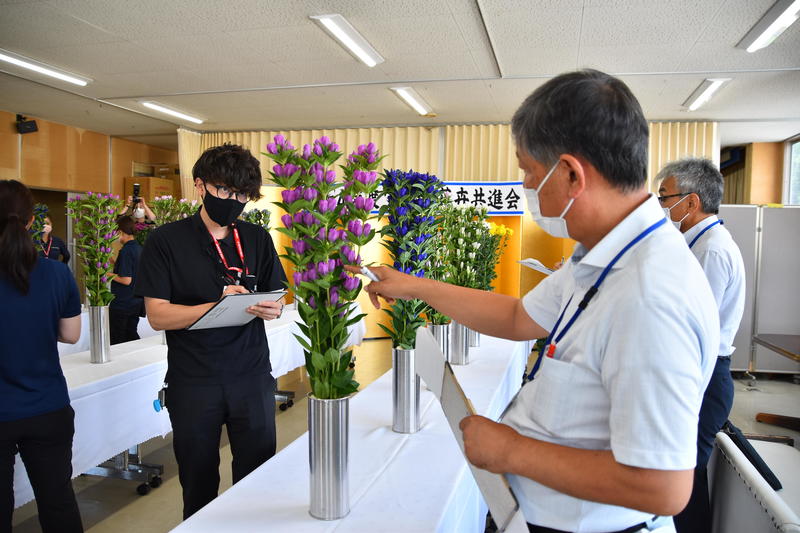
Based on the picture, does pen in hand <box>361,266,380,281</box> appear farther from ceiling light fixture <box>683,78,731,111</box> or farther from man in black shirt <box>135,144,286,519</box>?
ceiling light fixture <box>683,78,731,111</box>

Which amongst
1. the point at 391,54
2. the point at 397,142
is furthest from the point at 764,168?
the point at 391,54

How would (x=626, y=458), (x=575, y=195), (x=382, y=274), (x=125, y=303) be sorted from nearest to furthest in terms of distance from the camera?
(x=626, y=458), (x=575, y=195), (x=382, y=274), (x=125, y=303)

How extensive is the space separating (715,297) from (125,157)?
10528 mm

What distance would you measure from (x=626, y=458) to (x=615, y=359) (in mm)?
129

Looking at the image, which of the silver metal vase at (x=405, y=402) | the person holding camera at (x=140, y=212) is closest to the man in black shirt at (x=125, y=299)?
the person holding camera at (x=140, y=212)

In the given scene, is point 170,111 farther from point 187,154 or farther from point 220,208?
point 220,208

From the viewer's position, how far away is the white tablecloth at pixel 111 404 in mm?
2576

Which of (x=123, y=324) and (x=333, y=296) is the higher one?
(x=333, y=296)

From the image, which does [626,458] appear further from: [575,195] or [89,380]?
[89,380]

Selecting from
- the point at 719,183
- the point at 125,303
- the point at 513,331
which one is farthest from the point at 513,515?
the point at 125,303

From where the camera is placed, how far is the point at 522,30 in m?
4.87

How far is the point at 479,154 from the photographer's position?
8.54 metres

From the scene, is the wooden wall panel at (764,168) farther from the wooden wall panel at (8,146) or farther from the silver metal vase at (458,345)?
the wooden wall panel at (8,146)

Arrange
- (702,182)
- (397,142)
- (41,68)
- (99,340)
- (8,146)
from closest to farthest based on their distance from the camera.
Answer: (702,182)
(99,340)
(41,68)
(8,146)
(397,142)
